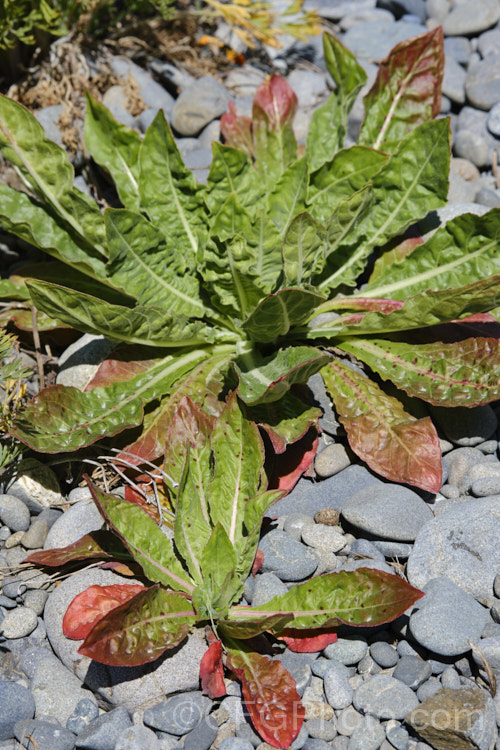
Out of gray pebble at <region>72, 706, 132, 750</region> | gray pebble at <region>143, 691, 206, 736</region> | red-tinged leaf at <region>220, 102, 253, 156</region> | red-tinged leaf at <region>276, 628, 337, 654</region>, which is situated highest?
red-tinged leaf at <region>220, 102, 253, 156</region>

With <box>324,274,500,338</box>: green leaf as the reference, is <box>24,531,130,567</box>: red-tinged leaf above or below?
below

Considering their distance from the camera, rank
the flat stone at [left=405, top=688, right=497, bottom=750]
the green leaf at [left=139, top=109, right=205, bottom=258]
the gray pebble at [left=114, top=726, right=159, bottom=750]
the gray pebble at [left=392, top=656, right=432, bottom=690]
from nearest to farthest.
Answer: the flat stone at [left=405, top=688, right=497, bottom=750], the gray pebble at [left=114, top=726, right=159, bottom=750], the gray pebble at [left=392, top=656, right=432, bottom=690], the green leaf at [left=139, top=109, right=205, bottom=258]

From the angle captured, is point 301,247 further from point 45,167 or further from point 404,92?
point 404,92

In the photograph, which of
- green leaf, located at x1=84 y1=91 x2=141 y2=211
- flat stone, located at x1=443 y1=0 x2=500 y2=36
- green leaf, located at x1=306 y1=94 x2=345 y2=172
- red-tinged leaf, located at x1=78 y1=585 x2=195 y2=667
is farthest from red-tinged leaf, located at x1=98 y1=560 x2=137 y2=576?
flat stone, located at x1=443 y1=0 x2=500 y2=36

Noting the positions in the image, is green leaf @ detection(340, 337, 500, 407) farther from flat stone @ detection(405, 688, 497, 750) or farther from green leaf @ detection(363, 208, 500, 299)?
flat stone @ detection(405, 688, 497, 750)

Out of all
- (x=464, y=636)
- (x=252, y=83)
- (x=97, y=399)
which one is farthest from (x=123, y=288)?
(x=252, y=83)

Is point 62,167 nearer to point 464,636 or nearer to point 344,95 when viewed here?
point 344,95

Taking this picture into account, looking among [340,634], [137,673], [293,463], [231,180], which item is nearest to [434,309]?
[293,463]

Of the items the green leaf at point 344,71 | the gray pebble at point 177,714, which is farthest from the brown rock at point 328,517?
the green leaf at point 344,71
